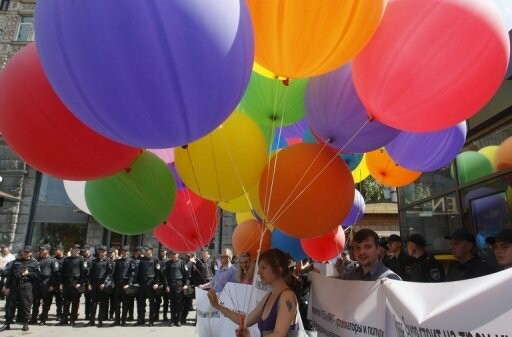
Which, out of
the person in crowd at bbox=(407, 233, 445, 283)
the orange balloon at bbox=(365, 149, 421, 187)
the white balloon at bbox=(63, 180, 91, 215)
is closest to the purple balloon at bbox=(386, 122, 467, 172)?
the orange balloon at bbox=(365, 149, 421, 187)

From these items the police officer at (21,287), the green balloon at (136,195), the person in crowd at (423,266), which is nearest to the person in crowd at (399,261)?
the person in crowd at (423,266)

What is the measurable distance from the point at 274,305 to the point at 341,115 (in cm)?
143

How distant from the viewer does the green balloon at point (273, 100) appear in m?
3.49

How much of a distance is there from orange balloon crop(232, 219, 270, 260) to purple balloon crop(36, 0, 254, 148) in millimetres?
2276

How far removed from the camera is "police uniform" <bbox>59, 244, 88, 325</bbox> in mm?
9086

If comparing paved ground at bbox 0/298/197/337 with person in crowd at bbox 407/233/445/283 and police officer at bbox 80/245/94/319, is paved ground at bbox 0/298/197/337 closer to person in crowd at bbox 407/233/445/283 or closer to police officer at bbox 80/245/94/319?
police officer at bbox 80/245/94/319

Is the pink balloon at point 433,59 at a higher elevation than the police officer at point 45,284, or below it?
higher

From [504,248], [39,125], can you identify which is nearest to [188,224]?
[39,125]

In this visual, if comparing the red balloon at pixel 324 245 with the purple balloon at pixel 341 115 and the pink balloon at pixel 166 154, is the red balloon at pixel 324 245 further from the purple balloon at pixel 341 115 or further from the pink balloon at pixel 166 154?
the pink balloon at pixel 166 154

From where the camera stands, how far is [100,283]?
30.2ft

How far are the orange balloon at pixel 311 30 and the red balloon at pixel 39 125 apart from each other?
1.30m

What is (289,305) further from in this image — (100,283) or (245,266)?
(100,283)

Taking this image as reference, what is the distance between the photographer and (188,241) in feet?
13.5

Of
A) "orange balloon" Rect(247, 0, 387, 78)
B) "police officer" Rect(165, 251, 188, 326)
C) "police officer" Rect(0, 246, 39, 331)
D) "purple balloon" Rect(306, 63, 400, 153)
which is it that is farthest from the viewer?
"police officer" Rect(165, 251, 188, 326)
